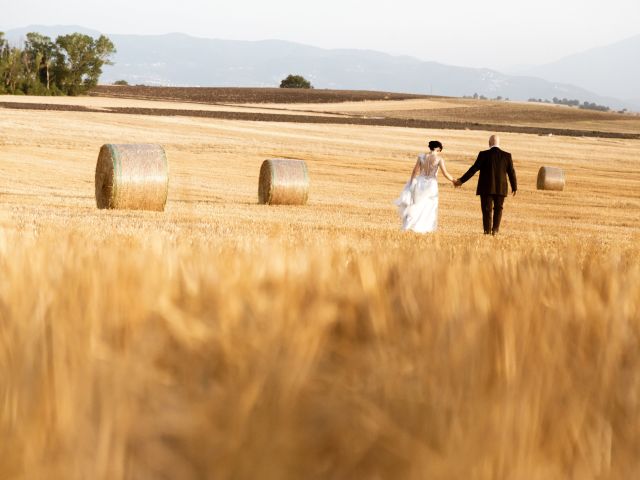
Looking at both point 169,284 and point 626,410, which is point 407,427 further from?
point 169,284

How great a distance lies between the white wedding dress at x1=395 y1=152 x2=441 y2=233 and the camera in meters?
17.5

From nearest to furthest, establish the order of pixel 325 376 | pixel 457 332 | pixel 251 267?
pixel 325 376, pixel 457 332, pixel 251 267

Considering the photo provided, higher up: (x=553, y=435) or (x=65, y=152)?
(x=553, y=435)

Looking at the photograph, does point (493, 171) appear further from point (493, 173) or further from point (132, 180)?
point (132, 180)

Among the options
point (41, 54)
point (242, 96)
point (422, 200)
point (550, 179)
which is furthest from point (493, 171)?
point (242, 96)

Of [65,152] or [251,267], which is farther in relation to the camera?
[65,152]

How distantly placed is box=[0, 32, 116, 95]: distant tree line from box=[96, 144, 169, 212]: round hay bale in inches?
3406

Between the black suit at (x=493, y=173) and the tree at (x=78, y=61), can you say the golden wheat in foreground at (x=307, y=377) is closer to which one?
the black suit at (x=493, y=173)

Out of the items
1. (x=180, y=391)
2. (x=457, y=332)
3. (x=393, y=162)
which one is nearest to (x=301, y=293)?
(x=457, y=332)

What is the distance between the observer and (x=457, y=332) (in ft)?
3.60

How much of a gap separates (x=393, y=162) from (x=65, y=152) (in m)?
13.9

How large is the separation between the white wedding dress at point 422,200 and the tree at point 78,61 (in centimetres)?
9311

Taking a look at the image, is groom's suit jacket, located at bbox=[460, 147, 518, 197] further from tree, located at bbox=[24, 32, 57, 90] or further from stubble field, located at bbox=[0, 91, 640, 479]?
tree, located at bbox=[24, 32, 57, 90]

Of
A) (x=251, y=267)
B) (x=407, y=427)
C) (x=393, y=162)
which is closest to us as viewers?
(x=407, y=427)
